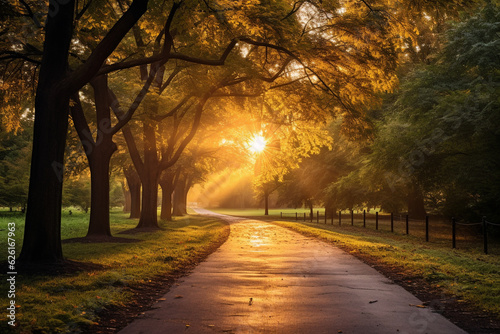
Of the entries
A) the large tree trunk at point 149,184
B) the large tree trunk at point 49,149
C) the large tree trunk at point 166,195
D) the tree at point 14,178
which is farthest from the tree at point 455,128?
the tree at point 14,178

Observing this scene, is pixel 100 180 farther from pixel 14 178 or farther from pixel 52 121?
pixel 14 178

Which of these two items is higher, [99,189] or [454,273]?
[99,189]

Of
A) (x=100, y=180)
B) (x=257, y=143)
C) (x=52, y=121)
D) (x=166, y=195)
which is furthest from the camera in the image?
(x=166, y=195)

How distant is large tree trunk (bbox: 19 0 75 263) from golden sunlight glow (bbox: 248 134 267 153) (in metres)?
19.0

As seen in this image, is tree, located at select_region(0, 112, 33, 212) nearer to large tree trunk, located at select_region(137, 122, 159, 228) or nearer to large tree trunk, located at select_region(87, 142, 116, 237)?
large tree trunk, located at select_region(137, 122, 159, 228)

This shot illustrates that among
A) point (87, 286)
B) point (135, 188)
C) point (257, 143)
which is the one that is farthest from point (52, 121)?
point (135, 188)

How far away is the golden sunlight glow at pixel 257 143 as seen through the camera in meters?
29.8

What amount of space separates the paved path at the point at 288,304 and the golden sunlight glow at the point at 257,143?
18.7 metres

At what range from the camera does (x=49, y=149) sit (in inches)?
404

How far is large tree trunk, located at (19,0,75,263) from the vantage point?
10.1 metres

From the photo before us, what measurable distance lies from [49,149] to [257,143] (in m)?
21.6

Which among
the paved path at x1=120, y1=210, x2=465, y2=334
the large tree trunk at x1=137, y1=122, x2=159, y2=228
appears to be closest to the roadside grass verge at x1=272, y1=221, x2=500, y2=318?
the paved path at x1=120, y1=210, x2=465, y2=334

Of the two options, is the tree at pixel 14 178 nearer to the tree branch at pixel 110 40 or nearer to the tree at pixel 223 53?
the tree at pixel 223 53

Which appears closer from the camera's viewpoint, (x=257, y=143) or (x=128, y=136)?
(x=128, y=136)
